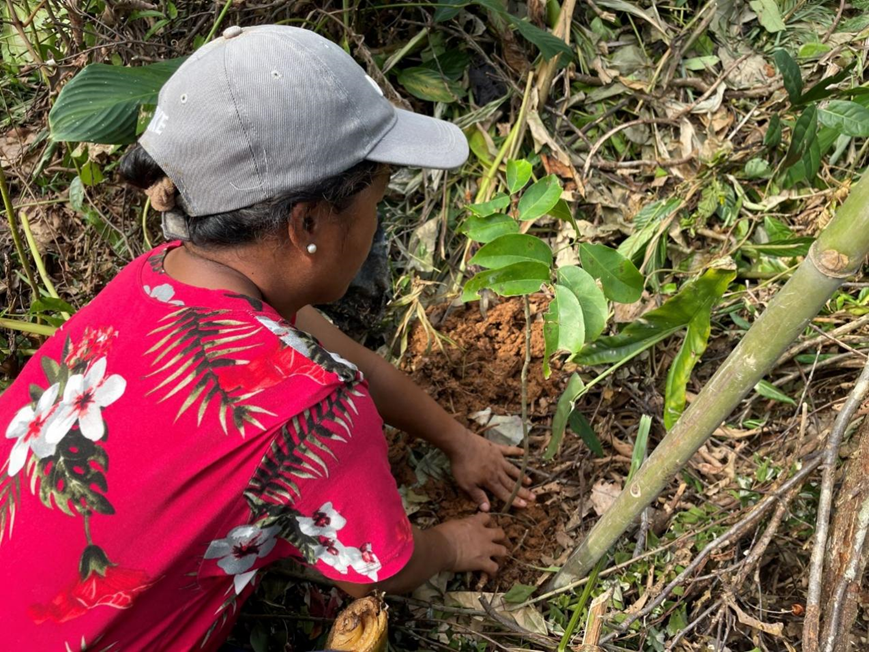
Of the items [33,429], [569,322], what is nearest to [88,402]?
[33,429]

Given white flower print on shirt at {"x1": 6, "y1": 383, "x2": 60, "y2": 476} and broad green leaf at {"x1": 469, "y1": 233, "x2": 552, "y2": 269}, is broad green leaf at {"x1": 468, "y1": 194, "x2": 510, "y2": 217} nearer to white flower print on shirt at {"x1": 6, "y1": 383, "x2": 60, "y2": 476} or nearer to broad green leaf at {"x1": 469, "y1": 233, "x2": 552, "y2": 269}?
broad green leaf at {"x1": 469, "y1": 233, "x2": 552, "y2": 269}

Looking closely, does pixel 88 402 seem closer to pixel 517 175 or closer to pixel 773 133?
pixel 517 175

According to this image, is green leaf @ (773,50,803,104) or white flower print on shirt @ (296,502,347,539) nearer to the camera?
white flower print on shirt @ (296,502,347,539)

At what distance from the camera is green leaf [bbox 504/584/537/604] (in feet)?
4.17

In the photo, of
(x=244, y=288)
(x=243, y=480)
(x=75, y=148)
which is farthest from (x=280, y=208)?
(x=75, y=148)

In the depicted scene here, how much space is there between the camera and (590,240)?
5.28 ft

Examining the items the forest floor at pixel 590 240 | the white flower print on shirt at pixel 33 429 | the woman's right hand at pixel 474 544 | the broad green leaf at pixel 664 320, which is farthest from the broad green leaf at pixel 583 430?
the white flower print on shirt at pixel 33 429

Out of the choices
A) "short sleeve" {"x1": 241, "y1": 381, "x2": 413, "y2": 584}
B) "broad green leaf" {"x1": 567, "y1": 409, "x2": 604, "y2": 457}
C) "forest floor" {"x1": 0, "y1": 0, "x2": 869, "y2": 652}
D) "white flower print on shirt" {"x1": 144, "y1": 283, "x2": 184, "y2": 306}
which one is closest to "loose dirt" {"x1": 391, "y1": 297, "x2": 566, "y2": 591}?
"forest floor" {"x1": 0, "y1": 0, "x2": 869, "y2": 652}

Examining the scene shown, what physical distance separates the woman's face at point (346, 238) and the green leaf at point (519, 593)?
64 cm

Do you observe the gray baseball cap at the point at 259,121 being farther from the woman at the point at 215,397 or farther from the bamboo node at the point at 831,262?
the bamboo node at the point at 831,262

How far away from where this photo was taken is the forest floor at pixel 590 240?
1.24 metres

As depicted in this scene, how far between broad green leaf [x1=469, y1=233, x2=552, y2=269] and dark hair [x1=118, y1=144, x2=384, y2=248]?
0.19m

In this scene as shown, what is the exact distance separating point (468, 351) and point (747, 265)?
601 millimetres

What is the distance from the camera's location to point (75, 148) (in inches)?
70.6
